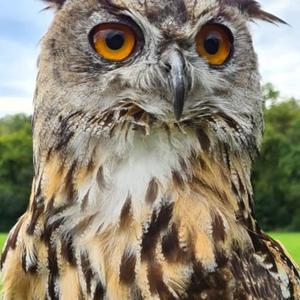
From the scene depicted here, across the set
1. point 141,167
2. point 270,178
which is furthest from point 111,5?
point 270,178

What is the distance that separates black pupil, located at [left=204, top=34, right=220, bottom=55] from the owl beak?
146 millimetres

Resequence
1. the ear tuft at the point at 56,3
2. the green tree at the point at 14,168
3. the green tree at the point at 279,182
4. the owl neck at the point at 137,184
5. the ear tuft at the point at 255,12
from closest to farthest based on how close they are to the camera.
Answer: the owl neck at the point at 137,184 < the ear tuft at the point at 56,3 < the ear tuft at the point at 255,12 < the green tree at the point at 14,168 < the green tree at the point at 279,182

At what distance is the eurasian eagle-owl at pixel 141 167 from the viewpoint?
7.56ft

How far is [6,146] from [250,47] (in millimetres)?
43407

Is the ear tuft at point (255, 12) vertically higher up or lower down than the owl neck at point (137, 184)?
higher up

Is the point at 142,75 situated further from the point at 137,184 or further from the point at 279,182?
the point at 279,182

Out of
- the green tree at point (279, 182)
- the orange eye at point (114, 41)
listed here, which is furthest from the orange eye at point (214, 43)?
the green tree at point (279, 182)

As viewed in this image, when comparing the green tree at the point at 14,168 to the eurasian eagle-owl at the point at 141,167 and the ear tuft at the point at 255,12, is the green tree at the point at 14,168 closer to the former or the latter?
the ear tuft at the point at 255,12

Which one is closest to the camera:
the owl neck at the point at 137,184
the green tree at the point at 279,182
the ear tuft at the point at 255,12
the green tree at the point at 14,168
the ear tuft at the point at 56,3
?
the owl neck at the point at 137,184

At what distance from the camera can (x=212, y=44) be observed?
2455mm

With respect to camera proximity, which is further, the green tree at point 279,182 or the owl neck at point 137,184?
the green tree at point 279,182

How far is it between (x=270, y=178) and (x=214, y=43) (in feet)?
127

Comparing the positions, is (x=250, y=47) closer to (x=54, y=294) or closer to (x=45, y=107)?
(x=45, y=107)

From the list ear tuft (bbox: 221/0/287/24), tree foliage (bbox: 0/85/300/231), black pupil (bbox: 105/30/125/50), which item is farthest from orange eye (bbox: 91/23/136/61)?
tree foliage (bbox: 0/85/300/231)
